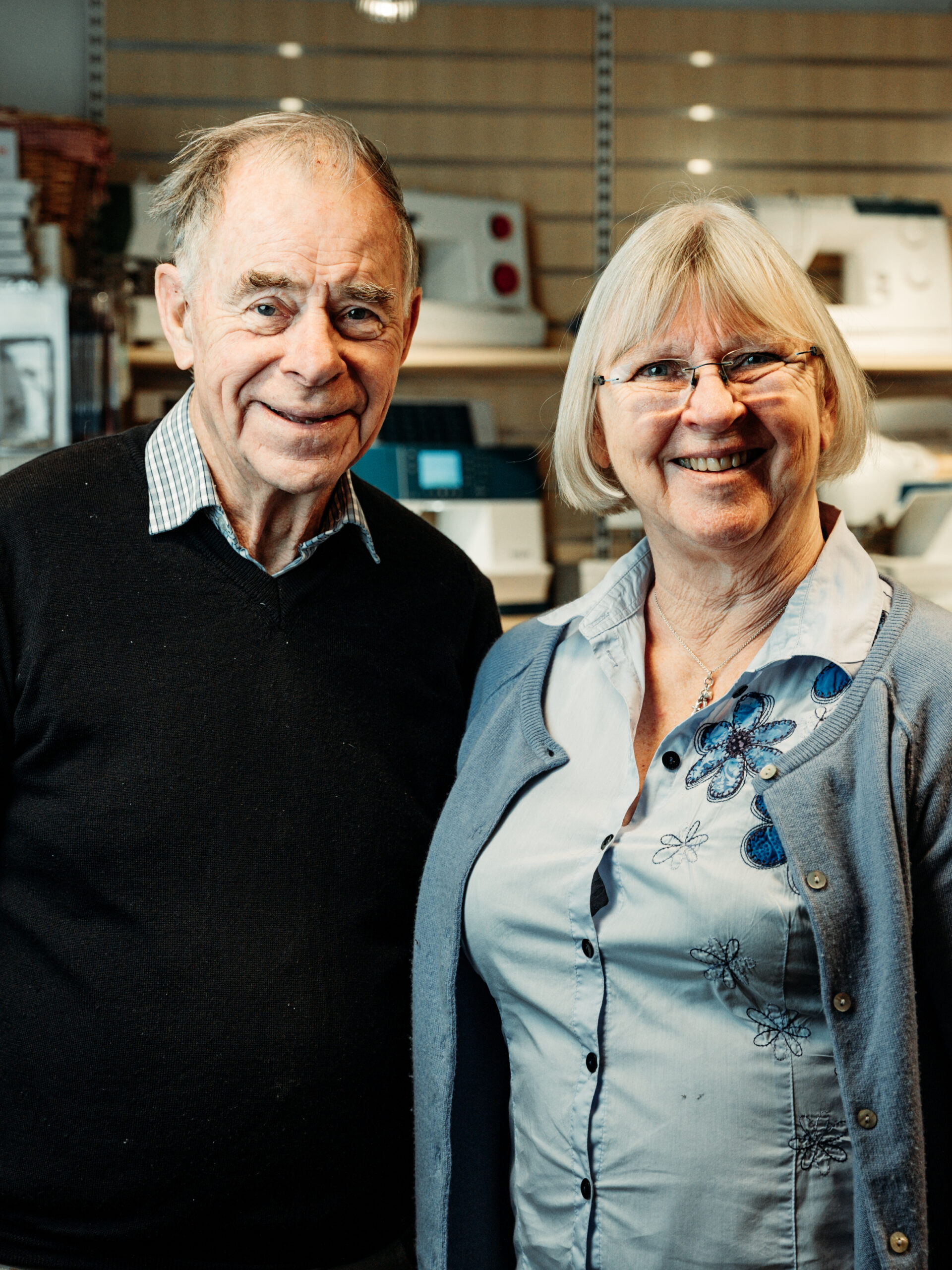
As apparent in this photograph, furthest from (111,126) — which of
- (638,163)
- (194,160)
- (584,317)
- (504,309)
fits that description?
(584,317)

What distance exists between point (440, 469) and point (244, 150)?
6.29ft

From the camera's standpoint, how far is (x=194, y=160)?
1339 millimetres

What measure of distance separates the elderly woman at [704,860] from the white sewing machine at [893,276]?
204cm

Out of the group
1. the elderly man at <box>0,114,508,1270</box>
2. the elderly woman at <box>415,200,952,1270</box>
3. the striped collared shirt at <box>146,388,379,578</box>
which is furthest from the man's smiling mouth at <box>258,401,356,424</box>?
the elderly woman at <box>415,200,952,1270</box>

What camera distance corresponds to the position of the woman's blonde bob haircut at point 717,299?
4.09 ft

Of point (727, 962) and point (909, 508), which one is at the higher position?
point (909, 508)

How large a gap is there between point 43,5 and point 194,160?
2.60 metres

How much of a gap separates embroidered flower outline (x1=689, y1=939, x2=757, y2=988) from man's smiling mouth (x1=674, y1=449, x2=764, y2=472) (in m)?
0.48

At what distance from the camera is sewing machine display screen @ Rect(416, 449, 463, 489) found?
3.20 metres

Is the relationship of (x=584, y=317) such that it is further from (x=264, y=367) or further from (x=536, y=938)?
(x=536, y=938)

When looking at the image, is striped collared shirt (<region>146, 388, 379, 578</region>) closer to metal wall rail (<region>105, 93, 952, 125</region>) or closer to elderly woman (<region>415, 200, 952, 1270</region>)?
elderly woman (<region>415, 200, 952, 1270</region>)

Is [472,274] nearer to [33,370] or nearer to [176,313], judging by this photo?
[33,370]

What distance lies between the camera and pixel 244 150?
4.32 ft

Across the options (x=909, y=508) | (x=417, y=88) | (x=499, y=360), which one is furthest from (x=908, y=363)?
(x=417, y=88)
